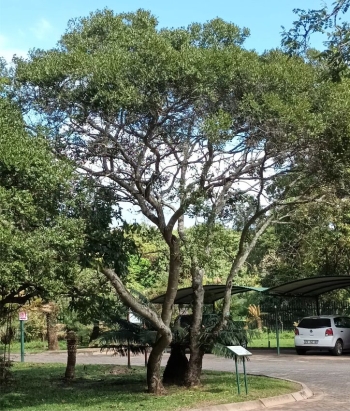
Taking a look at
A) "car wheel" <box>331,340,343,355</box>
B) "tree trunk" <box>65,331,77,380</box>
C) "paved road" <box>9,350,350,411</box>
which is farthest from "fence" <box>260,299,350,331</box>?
"tree trunk" <box>65,331,77,380</box>

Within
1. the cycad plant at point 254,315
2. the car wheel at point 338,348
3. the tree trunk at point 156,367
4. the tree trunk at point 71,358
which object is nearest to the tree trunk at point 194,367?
the tree trunk at point 156,367

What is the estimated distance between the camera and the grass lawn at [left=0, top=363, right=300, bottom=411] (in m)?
12.2

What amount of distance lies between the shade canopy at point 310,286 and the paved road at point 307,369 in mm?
2501

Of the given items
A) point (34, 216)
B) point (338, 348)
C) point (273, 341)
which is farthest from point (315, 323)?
point (34, 216)

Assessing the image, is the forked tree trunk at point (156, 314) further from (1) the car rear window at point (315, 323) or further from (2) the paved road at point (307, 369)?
(1) the car rear window at point (315, 323)

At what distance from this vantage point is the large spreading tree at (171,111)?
11.5 m

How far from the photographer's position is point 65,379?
17.0 m

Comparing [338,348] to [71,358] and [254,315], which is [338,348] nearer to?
[254,315]

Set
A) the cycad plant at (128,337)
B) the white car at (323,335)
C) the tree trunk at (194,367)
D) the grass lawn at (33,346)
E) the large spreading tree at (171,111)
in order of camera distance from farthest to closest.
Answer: the grass lawn at (33,346)
the white car at (323,335)
the cycad plant at (128,337)
the tree trunk at (194,367)
the large spreading tree at (171,111)

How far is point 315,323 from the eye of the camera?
25031 millimetres

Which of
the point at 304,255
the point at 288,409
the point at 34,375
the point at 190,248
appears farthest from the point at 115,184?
the point at 304,255

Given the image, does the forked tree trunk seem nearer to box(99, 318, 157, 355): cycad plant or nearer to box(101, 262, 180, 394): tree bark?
box(101, 262, 180, 394): tree bark

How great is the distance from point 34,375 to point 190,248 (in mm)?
8975

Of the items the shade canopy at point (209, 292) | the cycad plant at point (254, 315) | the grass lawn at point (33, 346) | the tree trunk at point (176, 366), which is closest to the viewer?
the tree trunk at point (176, 366)
